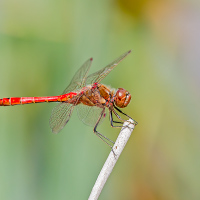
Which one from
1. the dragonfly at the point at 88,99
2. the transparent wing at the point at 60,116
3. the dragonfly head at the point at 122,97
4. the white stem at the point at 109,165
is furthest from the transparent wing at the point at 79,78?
the white stem at the point at 109,165

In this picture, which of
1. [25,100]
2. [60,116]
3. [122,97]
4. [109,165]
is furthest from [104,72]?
[109,165]

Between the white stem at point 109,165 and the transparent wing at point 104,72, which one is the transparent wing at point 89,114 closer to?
the transparent wing at point 104,72

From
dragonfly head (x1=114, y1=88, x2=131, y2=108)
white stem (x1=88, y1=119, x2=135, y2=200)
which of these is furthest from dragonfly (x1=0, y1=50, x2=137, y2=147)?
white stem (x1=88, y1=119, x2=135, y2=200)

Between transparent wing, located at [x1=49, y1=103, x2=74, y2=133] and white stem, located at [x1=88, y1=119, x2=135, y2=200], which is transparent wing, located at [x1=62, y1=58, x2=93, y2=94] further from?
white stem, located at [x1=88, y1=119, x2=135, y2=200]

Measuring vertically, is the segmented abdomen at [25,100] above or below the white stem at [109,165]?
above

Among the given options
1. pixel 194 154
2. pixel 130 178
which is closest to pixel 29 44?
pixel 130 178

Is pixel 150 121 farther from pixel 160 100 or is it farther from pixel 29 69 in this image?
pixel 29 69

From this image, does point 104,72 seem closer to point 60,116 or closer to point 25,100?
point 60,116
